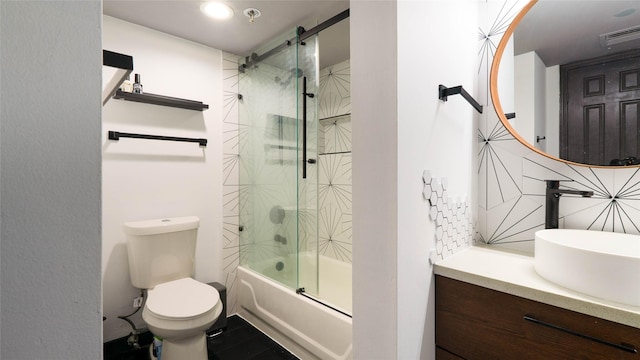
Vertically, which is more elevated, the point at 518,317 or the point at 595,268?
the point at 595,268

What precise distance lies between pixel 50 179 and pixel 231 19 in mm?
1890

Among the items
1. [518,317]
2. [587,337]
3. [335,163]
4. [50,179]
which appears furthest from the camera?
[335,163]

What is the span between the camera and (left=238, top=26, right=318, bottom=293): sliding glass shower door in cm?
190

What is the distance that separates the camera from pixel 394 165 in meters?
0.92

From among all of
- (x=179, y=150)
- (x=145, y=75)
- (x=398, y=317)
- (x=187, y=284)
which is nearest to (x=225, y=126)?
(x=179, y=150)

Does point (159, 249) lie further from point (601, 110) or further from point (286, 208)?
point (601, 110)

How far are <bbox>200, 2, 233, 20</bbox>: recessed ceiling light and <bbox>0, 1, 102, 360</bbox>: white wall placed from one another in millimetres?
1642

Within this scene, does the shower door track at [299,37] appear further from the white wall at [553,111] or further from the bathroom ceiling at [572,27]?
the white wall at [553,111]

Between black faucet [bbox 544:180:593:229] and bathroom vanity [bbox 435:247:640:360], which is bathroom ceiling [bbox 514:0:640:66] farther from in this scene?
bathroom vanity [bbox 435:247:640:360]

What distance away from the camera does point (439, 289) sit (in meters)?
1.11

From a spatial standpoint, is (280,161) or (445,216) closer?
(445,216)

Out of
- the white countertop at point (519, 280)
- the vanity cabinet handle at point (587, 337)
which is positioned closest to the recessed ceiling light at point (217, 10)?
the white countertop at point (519, 280)

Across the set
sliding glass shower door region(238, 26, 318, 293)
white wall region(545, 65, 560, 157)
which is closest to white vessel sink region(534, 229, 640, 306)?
white wall region(545, 65, 560, 157)

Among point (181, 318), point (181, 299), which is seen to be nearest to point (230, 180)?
point (181, 299)
